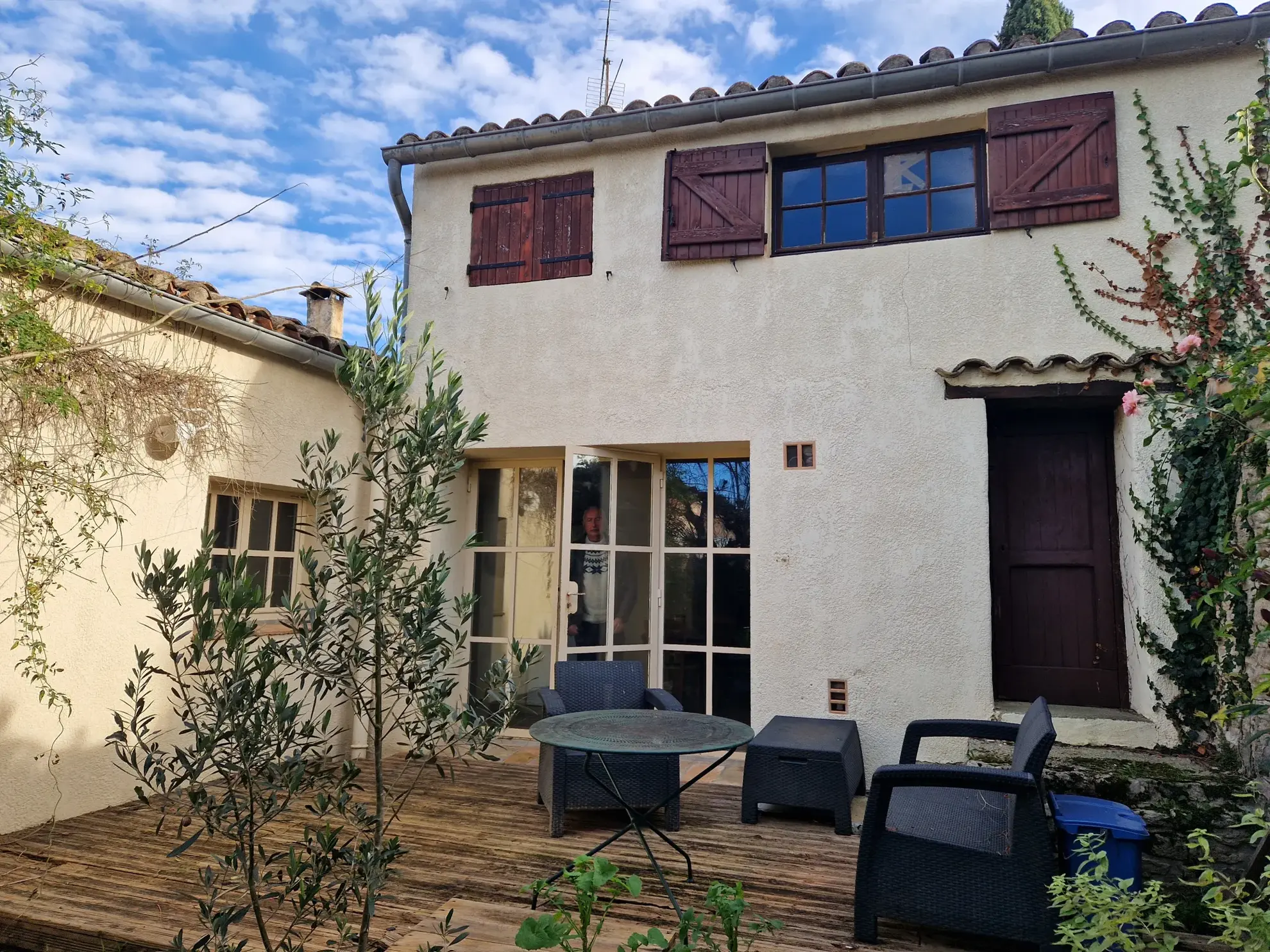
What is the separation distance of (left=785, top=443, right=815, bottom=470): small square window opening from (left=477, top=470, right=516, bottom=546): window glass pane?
2.40 meters

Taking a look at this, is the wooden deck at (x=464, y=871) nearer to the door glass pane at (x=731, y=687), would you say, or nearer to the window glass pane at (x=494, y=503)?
the door glass pane at (x=731, y=687)

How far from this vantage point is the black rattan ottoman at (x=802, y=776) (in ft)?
13.8

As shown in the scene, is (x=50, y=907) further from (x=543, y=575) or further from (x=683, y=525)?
(x=683, y=525)

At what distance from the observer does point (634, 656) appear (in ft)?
19.6

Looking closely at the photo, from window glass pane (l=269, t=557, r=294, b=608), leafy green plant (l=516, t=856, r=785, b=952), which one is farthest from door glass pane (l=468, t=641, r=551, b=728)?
leafy green plant (l=516, t=856, r=785, b=952)

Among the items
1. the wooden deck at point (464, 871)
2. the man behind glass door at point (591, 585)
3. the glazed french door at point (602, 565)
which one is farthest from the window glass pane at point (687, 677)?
the wooden deck at point (464, 871)

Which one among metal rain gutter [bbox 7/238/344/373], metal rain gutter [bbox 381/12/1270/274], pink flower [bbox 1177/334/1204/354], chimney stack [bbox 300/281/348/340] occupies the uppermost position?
metal rain gutter [bbox 381/12/1270/274]

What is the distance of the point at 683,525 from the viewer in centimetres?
612

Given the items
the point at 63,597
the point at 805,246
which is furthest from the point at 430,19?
the point at 63,597

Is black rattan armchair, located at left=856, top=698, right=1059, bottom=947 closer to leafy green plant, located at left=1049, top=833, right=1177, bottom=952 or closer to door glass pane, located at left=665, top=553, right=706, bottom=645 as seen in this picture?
leafy green plant, located at left=1049, top=833, right=1177, bottom=952

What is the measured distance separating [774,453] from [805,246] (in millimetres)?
1607

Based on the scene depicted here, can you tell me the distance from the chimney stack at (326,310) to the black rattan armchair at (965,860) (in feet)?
19.2

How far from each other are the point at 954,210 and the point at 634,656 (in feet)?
13.1

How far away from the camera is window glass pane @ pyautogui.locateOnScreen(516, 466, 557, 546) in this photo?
645 cm
